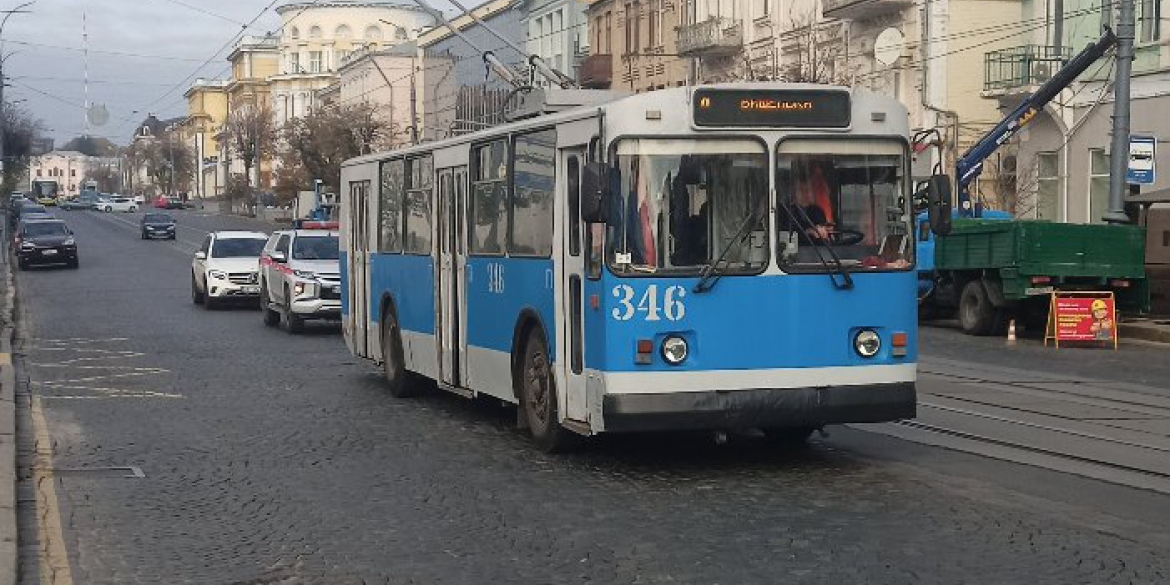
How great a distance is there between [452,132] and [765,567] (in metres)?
11.3

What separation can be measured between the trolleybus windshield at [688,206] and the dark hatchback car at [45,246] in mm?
44528

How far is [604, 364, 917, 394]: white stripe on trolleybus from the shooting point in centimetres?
1097

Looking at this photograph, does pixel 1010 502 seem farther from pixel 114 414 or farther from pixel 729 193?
pixel 114 414

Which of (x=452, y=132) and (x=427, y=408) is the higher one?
(x=452, y=132)

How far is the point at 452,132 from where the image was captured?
18.8 meters

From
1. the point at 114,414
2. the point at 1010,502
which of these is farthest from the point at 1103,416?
the point at 114,414

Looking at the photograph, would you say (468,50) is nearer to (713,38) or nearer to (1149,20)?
(713,38)

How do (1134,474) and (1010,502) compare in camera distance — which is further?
(1134,474)

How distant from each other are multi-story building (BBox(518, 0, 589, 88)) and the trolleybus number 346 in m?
58.3

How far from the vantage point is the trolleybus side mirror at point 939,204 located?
11.7 meters

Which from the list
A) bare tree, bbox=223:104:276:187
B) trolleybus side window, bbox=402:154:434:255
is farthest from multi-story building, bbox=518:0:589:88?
trolleybus side window, bbox=402:154:434:255

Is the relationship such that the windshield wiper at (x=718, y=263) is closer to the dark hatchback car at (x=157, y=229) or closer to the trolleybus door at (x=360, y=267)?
the trolleybus door at (x=360, y=267)

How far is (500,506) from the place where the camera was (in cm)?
1021

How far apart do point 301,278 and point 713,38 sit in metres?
28.9
